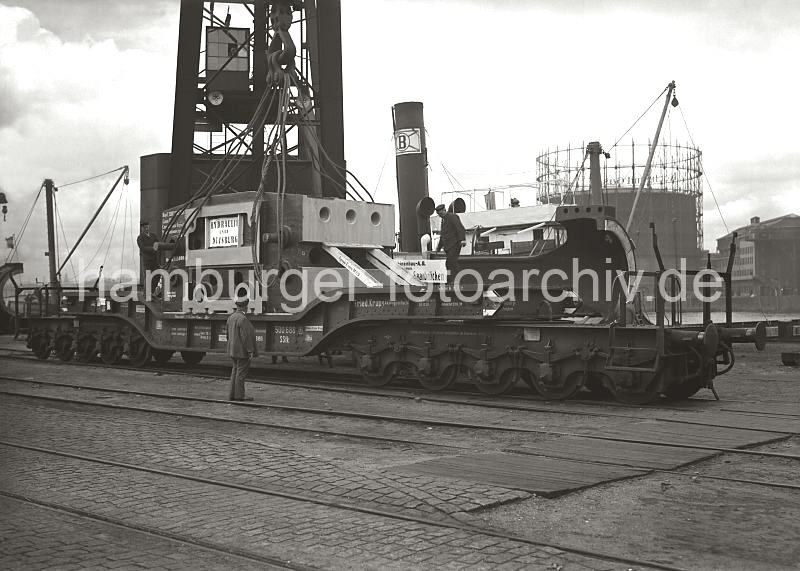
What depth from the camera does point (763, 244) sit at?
68125 mm

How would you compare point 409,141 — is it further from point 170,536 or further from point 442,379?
point 170,536

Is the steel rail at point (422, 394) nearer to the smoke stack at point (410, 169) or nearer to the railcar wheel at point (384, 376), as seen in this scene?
the railcar wheel at point (384, 376)

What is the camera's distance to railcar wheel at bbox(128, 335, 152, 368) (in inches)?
738

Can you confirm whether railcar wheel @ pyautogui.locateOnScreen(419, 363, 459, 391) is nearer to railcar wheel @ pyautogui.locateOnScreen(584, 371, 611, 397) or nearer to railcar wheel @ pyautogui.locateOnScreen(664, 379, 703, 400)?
railcar wheel @ pyautogui.locateOnScreen(584, 371, 611, 397)

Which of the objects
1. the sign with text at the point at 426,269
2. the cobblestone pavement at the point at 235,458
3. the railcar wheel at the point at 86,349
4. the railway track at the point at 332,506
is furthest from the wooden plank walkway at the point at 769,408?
the railcar wheel at the point at 86,349

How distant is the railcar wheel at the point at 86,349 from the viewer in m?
20.1

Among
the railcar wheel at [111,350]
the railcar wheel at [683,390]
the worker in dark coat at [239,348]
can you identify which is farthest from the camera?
the railcar wheel at [111,350]

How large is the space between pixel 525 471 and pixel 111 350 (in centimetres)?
1427

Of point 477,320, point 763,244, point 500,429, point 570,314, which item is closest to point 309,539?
point 500,429

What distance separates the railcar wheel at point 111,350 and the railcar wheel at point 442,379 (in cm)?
863

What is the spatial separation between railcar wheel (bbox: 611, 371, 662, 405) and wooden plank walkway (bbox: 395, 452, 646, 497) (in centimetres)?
405

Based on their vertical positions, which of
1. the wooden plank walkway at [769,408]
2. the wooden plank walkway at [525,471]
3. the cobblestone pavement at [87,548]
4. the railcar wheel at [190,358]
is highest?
the railcar wheel at [190,358]

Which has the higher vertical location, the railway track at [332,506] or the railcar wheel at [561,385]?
the railcar wheel at [561,385]

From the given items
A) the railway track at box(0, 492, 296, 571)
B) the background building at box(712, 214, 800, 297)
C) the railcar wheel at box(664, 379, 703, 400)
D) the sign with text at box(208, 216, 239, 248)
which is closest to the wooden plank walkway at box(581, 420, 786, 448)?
the railcar wheel at box(664, 379, 703, 400)
